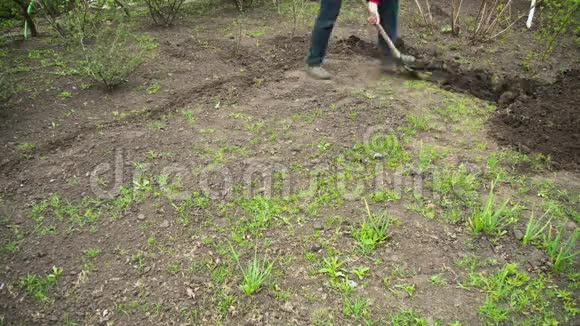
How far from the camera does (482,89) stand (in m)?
3.46

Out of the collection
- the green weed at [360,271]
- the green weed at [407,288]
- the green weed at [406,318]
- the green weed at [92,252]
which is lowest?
the green weed at [406,318]

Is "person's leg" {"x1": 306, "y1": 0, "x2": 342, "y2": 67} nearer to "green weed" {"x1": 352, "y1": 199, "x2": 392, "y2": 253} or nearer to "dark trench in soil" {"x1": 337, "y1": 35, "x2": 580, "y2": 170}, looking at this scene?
"dark trench in soil" {"x1": 337, "y1": 35, "x2": 580, "y2": 170}

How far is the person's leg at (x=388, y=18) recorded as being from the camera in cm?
362

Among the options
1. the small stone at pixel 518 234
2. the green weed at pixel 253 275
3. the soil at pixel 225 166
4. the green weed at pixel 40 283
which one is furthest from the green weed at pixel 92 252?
Answer: the small stone at pixel 518 234

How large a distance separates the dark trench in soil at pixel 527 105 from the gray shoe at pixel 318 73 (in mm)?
683

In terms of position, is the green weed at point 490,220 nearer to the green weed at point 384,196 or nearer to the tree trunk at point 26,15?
the green weed at point 384,196

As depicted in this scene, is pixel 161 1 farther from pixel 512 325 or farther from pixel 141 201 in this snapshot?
pixel 512 325

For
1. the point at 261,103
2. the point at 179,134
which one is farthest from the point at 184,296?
the point at 261,103

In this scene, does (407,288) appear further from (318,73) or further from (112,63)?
(112,63)

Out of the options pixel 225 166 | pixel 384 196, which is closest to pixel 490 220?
pixel 384 196

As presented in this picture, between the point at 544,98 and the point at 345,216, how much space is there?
89.2 inches

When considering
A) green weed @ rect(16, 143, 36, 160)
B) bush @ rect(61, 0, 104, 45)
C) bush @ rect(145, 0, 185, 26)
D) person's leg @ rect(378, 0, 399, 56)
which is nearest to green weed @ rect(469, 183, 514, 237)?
person's leg @ rect(378, 0, 399, 56)

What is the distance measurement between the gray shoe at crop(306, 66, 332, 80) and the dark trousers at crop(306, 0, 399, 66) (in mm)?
55

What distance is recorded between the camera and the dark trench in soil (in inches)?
109
